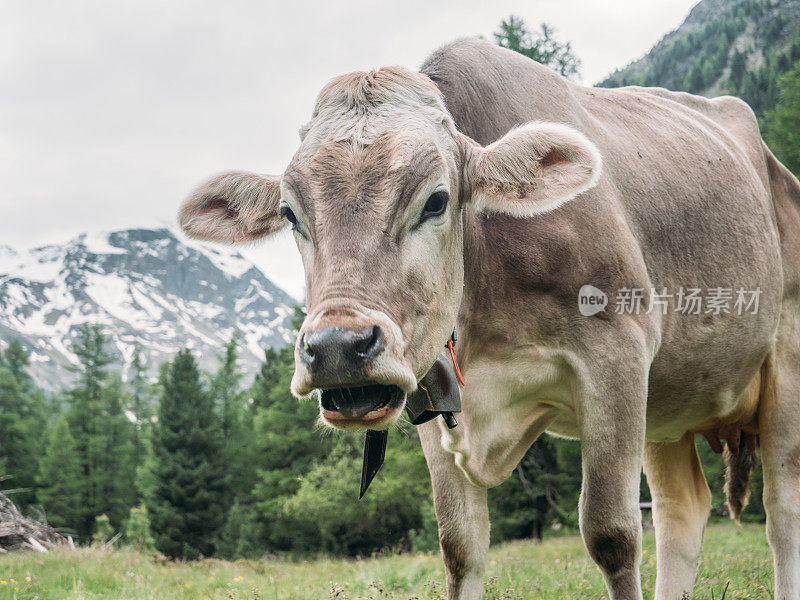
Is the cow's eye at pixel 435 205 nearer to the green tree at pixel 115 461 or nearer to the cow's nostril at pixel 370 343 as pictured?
the cow's nostril at pixel 370 343

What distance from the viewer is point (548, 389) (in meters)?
3.35

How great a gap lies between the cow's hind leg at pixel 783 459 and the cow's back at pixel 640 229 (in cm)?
32

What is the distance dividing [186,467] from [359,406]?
1485 inches

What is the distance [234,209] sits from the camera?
3.12m

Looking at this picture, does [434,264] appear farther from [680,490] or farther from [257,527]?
[257,527]

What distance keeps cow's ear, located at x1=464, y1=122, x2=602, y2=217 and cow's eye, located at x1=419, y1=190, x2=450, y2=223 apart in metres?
0.28

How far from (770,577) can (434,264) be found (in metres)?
5.13

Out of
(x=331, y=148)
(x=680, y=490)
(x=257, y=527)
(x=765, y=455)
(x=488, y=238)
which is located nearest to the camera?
(x=331, y=148)

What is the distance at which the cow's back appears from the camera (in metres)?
3.17

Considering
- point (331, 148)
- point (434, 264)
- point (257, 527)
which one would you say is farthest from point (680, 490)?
point (257, 527)

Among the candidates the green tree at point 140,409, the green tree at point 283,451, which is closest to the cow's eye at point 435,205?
the green tree at point 283,451

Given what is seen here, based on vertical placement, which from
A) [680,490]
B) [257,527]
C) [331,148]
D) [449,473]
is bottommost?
[257,527]

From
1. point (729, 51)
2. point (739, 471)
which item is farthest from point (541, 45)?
point (729, 51)

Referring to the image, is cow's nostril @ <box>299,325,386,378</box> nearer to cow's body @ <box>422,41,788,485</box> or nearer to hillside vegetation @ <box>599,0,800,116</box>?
cow's body @ <box>422,41,788,485</box>
